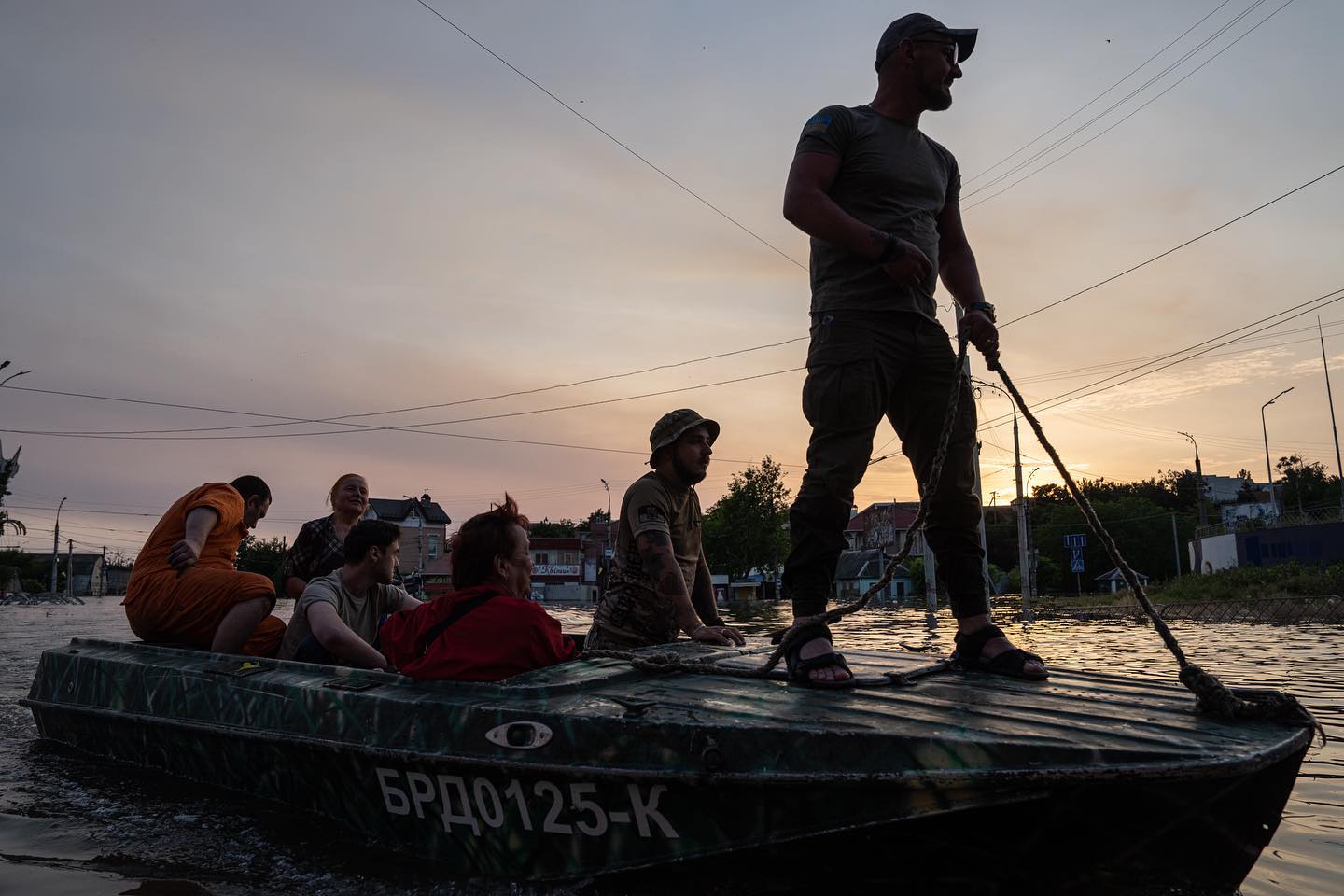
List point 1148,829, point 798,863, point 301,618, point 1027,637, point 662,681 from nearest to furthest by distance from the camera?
point 1148,829 < point 798,863 < point 662,681 < point 301,618 < point 1027,637

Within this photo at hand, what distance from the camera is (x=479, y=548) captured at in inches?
131

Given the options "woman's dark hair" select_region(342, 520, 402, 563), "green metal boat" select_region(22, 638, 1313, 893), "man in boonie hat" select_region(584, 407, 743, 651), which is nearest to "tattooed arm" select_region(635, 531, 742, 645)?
"man in boonie hat" select_region(584, 407, 743, 651)

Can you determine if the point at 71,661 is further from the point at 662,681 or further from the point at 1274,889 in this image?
the point at 1274,889

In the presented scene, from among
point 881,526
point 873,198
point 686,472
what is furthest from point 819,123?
point 881,526

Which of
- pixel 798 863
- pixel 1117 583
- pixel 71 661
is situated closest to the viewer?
pixel 798 863

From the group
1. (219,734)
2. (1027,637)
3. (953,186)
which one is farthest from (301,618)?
(1027,637)

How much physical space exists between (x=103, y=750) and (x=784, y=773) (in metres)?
4.14

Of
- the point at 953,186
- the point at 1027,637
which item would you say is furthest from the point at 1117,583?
the point at 953,186

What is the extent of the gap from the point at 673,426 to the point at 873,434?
1531 millimetres

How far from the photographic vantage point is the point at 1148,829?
6.48ft

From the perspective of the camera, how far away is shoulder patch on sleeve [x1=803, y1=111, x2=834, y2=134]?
3373 mm

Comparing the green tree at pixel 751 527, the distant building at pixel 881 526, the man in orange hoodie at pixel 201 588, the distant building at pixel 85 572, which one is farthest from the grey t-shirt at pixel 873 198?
the distant building at pixel 85 572

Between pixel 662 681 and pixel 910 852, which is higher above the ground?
pixel 662 681

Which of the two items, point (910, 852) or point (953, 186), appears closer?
point (910, 852)
